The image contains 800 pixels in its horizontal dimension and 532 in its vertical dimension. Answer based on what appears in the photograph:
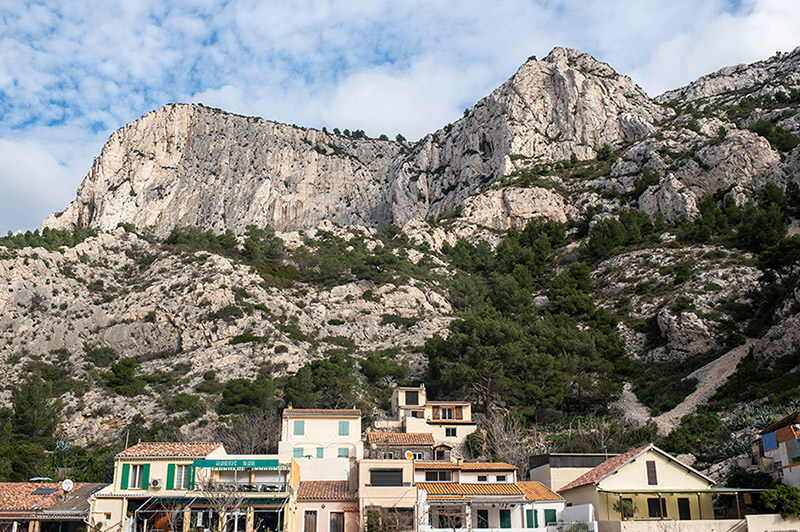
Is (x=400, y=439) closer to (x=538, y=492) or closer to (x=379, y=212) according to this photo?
(x=538, y=492)

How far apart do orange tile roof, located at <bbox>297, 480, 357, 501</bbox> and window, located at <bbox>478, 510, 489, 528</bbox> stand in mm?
7009

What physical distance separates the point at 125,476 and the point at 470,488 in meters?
18.9

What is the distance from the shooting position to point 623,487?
37.3 meters

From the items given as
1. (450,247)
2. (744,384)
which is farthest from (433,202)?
(744,384)

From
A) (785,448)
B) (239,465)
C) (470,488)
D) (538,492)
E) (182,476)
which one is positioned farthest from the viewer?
(538,492)

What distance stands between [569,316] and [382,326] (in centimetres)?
2515

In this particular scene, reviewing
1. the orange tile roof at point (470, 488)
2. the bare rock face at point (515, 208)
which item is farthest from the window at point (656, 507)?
the bare rock face at point (515, 208)

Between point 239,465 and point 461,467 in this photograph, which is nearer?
point 239,465

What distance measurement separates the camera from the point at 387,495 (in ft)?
117

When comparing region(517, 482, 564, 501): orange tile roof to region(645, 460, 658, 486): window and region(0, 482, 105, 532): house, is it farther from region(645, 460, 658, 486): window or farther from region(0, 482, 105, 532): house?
region(0, 482, 105, 532): house

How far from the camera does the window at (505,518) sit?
36781 millimetres

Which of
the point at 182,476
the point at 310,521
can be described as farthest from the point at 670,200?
the point at 182,476

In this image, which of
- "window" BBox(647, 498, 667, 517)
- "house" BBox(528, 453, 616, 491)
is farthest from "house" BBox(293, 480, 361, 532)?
"window" BBox(647, 498, 667, 517)

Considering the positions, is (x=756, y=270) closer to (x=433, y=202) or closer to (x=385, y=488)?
(x=385, y=488)
